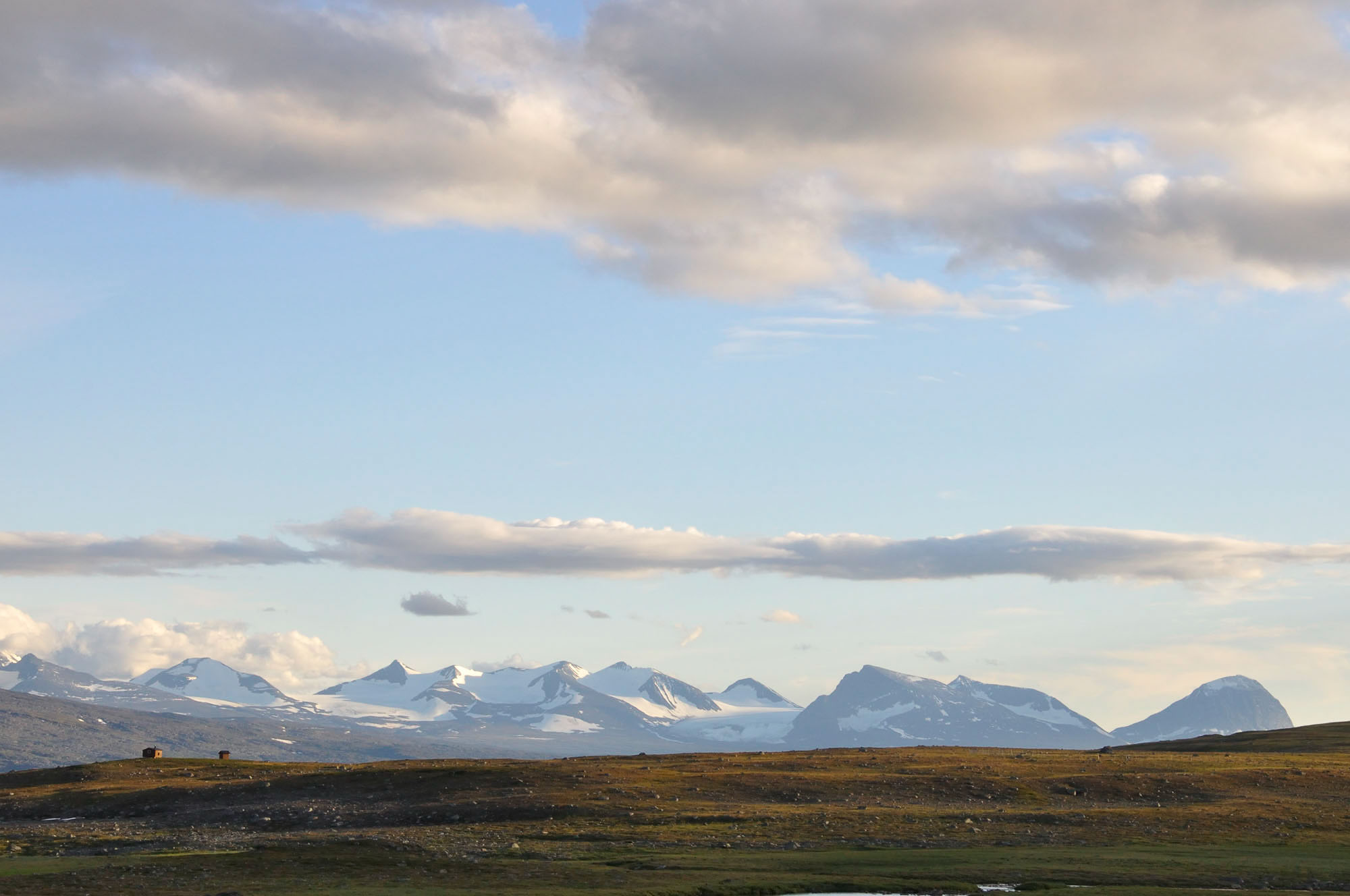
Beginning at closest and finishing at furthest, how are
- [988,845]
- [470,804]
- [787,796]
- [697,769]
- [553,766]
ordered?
[988,845], [470,804], [787,796], [553,766], [697,769]

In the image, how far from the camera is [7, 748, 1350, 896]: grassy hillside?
66.8 meters

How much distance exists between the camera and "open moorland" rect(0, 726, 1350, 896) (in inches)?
2623

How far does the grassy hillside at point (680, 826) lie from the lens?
66.8 meters

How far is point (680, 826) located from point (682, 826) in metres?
0.11

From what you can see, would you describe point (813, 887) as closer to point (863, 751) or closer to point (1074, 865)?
point (1074, 865)

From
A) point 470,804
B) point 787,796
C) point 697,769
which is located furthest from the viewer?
point 697,769

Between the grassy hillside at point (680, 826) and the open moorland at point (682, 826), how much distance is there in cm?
29

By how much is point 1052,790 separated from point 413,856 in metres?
61.8

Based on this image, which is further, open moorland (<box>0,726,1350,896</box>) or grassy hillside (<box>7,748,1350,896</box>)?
grassy hillside (<box>7,748,1350,896</box>)

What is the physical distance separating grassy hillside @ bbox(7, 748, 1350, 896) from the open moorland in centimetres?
29

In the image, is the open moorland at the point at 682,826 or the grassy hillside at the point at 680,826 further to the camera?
the grassy hillside at the point at 680,826

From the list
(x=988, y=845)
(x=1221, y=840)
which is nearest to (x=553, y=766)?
(x=988, y=845)

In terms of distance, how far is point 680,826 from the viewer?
301 feet

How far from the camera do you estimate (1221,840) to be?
280ft
